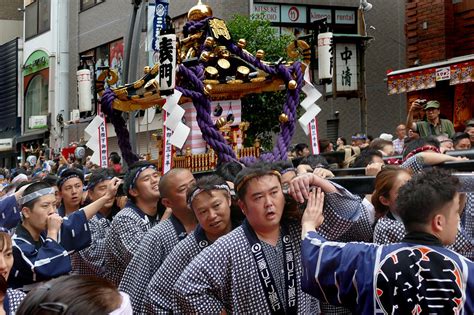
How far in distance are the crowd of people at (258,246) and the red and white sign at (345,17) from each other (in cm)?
1424

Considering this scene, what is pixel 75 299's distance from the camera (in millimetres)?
1935

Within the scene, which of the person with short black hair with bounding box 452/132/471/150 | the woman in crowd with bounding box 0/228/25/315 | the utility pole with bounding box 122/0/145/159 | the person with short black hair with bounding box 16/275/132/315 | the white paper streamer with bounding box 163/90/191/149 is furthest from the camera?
the utility pole with bounding box 122/0/145/159

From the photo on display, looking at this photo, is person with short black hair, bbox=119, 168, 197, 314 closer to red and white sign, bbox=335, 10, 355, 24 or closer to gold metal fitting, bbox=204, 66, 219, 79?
gold metal fitting, bbox=204, 66, 219, 79

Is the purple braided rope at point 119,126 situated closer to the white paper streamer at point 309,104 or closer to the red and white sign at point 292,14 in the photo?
the white paper streamer at point 309,104

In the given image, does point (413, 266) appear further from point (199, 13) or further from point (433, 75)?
point (433, 75)

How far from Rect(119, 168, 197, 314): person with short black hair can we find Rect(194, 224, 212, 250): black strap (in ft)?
1.06

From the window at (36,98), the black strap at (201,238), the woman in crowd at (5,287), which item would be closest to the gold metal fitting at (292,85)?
the black strap at (201,238)

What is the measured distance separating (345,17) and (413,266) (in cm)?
1750

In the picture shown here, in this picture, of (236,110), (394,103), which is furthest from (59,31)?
(236,110)

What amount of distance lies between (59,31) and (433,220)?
26.2 m

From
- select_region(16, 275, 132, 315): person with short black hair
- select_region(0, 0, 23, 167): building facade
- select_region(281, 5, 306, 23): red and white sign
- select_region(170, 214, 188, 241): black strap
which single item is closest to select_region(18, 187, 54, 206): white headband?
select_region(170, 214, 188, 241): black strap

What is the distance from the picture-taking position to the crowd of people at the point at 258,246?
2676mm

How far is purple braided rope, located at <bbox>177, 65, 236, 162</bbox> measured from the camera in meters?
7.35

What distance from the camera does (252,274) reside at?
3.60 metres
